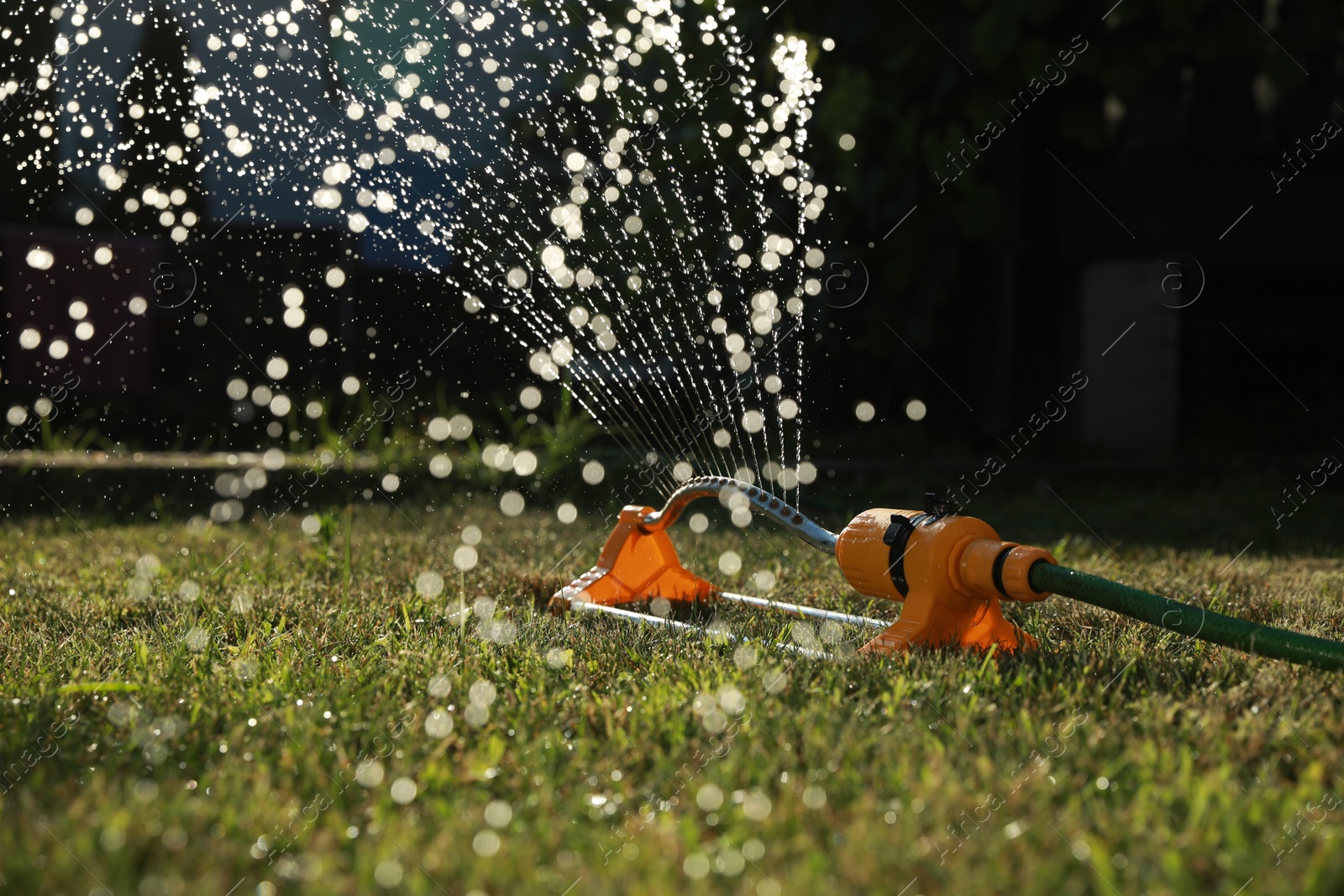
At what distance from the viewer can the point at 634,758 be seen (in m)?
1.49

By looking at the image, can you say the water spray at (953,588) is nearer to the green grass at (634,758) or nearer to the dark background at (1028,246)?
the green grass at (634,758)

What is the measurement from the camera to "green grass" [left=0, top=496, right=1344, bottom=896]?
1.13 meters

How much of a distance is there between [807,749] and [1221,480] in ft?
16.5

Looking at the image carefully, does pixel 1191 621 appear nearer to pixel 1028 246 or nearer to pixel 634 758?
pixel 634 758

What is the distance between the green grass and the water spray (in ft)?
0.27

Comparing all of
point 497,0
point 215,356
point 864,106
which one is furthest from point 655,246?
point 215,356

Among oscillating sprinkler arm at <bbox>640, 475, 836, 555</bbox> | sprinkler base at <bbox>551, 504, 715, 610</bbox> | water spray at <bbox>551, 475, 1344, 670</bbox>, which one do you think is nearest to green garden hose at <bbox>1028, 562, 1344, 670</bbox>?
water spray at <bbox>551, 475, 1344, 670</bbox>

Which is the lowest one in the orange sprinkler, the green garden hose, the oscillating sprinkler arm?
the green garden hose

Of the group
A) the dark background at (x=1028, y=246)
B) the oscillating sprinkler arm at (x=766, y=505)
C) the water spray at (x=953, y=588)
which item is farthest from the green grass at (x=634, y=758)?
the dark background at (x=1028, y=246)

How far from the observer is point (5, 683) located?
1.83 metres

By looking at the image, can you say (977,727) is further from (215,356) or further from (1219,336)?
(215,356)

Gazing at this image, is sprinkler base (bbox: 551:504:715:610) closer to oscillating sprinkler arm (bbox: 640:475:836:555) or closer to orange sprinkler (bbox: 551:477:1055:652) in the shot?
oscillating sprinkler arm (bbox: 640:475:836:555)

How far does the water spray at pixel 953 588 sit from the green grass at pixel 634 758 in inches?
3.2

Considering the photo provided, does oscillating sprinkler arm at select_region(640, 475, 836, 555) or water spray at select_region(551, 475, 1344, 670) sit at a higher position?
oscillating sprinkler arm at select_region(640, 475, 836, 555)
